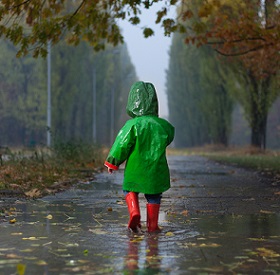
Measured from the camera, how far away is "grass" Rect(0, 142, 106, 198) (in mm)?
11133

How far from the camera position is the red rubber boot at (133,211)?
6492 millimetres

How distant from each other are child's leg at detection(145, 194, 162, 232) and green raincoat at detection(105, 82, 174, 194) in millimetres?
115

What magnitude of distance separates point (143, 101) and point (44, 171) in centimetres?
776

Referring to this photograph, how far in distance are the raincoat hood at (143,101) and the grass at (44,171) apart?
12.2 ft

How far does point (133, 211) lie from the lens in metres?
6.55

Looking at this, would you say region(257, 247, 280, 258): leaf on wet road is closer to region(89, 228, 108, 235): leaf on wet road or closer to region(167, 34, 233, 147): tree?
region(89, 228, 108, 235): leaf on wet road

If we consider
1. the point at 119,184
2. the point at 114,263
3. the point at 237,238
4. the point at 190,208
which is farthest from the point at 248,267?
the point at 119,184

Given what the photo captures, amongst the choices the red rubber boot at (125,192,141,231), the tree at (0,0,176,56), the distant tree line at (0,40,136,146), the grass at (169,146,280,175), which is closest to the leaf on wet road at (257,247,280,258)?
the red rubber boot at (125,192,141,231)

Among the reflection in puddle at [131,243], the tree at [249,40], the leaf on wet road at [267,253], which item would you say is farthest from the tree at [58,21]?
the leaf on wet road at [267,253]

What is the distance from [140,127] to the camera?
6.83 m

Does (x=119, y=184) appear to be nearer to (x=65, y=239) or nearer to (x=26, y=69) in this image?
(x=65, y=239)

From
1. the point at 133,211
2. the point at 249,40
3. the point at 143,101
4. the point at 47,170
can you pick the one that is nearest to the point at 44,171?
the point at 47,170

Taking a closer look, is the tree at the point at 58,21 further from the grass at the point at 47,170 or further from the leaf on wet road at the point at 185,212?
the leaf on wet road at the point at 185,212

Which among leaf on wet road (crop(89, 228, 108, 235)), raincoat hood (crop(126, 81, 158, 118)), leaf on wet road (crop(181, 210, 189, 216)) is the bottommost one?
leaf on wet road (crop(181, 210, 189, 216))
